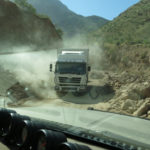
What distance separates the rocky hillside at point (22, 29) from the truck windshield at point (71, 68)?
913 inches

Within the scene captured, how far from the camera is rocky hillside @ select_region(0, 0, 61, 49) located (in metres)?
44.9

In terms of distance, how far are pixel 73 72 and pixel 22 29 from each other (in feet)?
99.6

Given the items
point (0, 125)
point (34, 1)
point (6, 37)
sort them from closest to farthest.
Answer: point (0, 125), point (6, 37), point (34, 1)

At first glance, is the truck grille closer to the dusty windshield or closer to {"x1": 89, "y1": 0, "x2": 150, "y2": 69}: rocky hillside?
the dusty windshield

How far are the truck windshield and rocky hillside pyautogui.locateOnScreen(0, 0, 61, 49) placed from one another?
913 inches

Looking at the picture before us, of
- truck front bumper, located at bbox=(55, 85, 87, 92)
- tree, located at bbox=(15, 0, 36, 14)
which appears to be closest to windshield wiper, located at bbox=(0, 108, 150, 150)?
truck front bumper, located at bbox=(55, 85, 87, 92)

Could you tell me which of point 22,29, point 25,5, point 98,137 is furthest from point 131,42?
point 98,137

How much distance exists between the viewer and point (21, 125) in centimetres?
382

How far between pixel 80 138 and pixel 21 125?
89 centimetres

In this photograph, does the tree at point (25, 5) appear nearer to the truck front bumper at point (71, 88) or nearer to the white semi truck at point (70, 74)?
the white semi truck at point (70, 74)

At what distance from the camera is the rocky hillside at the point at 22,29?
1767 inches

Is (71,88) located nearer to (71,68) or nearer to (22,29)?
(71,68)

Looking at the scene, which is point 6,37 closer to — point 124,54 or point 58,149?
point 124,54

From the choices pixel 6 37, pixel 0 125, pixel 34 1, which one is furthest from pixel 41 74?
pixel 34 1
